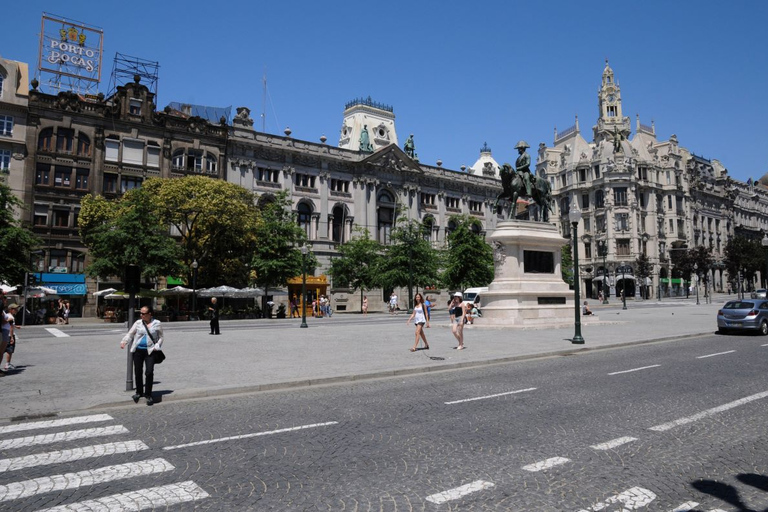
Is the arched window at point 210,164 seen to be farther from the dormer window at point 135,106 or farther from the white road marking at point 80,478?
the white road marking at point 80,478

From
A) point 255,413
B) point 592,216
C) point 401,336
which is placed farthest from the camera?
point 592,216

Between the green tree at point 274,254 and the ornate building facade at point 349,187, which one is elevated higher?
the ornate building facade at point 349,187

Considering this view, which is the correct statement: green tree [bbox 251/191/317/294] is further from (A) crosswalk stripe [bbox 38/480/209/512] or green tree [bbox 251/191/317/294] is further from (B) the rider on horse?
(A) crosswalk stripe [bbox 38/480/209/512]

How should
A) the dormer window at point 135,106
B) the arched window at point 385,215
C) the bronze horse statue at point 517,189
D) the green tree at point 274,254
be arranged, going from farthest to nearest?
the arched window at point 385,215 → the dormer window at point 135,106 → the green tree at point 274,254 → the bronze horse statue at point 517,189

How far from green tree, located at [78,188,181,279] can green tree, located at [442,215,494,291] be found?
28234 mm

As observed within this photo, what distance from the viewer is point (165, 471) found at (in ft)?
17.9

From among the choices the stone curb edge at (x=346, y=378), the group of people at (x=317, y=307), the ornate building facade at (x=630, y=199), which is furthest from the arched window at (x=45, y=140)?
the ornate building facade at (x=630, y=199)

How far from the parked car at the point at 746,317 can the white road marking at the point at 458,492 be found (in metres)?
21.2

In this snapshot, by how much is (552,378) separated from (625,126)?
89406 mm

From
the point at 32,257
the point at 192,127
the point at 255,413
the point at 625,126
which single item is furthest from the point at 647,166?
the point at 255,413

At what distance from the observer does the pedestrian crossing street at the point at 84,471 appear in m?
4.67

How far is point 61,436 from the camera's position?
23.1 feet

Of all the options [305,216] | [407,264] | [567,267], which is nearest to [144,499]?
[407,264]

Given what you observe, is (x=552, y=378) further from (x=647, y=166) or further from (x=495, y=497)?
(x=647, y=166)
